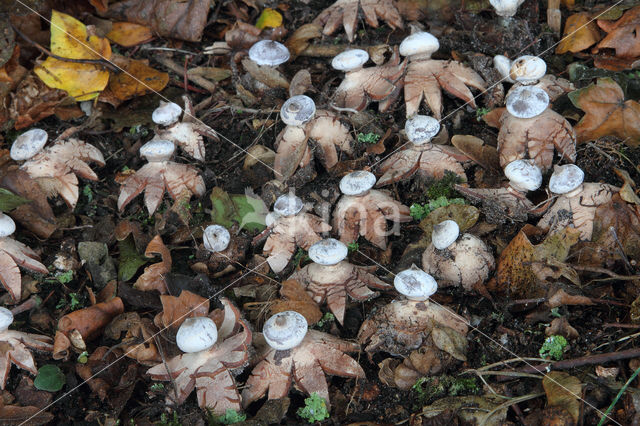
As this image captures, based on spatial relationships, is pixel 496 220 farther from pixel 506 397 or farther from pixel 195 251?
pixel 195 251

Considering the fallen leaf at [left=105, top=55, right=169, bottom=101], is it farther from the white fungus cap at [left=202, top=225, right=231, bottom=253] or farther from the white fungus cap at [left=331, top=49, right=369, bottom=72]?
the white fungus cap at [left=202, top=225, right=231, bottom=253]

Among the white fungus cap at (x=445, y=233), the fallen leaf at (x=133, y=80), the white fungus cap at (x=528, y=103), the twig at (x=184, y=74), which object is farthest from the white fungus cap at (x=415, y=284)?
the fallen leaf at (x=133, y=80)

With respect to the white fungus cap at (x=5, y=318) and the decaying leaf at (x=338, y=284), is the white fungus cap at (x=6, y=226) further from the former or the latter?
the decaying leaf at (x=338, y=284)

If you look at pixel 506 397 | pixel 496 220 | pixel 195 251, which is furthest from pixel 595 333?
pixel 195 251

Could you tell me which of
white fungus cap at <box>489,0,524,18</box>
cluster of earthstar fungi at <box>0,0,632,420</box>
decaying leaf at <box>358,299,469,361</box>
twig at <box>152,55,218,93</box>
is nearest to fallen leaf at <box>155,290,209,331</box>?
cluster of earthstar fungi at <box>0,0,632,420</box>

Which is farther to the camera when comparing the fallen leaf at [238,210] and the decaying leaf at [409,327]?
the fallen leaf at [238,210]

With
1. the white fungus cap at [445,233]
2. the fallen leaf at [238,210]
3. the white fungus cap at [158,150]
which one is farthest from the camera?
the white fungus cap at [158,150]

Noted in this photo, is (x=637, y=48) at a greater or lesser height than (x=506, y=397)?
greater
